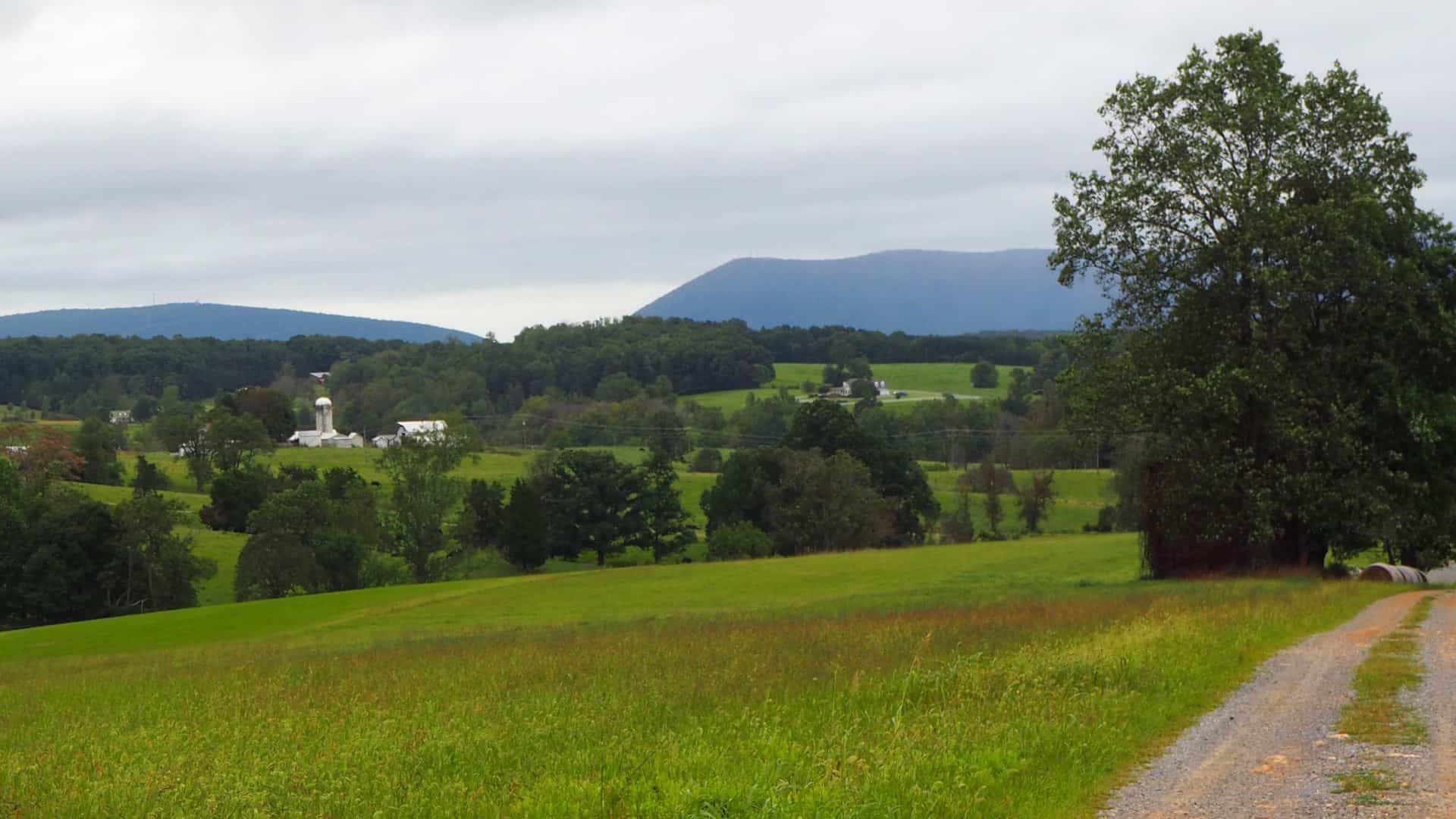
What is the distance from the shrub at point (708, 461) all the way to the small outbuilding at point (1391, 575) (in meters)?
108

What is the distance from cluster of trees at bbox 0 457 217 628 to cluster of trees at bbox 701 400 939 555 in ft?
125

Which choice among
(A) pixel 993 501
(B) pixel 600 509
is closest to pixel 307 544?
(B) pixel 600 509

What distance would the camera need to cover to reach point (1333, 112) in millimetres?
39281

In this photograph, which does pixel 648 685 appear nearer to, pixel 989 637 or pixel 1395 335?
pixel 989 637

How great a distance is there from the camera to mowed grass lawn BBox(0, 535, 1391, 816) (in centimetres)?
1051

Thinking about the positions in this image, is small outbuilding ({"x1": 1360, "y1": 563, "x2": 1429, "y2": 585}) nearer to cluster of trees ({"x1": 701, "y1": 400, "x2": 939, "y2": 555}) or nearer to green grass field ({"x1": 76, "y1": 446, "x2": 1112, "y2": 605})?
cluster of trees ({"x1": 701, "y1": 400, "x2": 939, "y2": 555})

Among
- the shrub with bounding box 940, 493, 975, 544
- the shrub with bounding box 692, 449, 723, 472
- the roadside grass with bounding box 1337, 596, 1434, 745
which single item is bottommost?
the shrub with bounding box 940, 493, 975, 544

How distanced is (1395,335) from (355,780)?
3742cm

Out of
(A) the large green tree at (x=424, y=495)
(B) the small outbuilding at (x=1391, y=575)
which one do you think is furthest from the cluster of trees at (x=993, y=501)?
(B) the small outbuilding at (x=1391, y=575)

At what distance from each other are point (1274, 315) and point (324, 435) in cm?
17268

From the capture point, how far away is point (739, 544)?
95.1 metres

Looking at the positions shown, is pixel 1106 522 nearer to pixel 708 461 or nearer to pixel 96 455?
pixel 708 461

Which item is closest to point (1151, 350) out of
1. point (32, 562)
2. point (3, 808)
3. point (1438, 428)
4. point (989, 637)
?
point (1438, 428)

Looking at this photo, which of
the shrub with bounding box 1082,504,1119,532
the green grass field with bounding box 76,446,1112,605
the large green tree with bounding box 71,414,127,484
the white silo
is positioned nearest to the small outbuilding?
the shrub with bounding box 1082,504,1119,532
